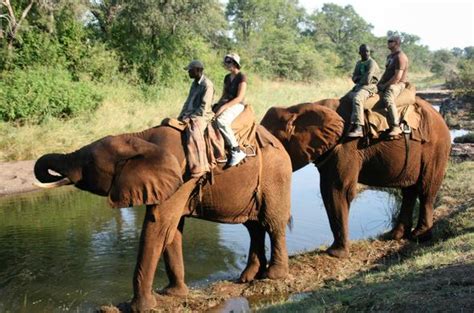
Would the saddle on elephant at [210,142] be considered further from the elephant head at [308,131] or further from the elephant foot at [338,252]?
the elephant foot at [338,252]

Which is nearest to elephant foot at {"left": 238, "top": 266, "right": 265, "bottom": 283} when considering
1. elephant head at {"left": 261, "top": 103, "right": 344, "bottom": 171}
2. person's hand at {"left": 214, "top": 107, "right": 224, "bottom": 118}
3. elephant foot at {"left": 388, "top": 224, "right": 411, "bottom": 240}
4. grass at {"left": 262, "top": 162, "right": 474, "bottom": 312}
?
grass at {"left": 262, "top": 162, "right": 474, "bottom": 312}

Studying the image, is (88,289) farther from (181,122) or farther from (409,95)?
(409,95)

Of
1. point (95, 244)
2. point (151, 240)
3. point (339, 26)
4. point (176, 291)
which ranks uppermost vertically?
point (339, 26)

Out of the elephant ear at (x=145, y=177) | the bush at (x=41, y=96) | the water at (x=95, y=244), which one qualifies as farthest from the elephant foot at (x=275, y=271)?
the bush at (x=41, y=96)

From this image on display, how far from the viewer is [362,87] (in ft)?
29.3

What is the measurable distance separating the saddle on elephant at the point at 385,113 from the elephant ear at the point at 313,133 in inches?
20.9

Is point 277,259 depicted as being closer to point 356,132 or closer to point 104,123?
point 356,132

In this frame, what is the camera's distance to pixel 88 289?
8.05 meters

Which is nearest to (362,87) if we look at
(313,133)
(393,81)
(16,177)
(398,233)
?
(393,81)

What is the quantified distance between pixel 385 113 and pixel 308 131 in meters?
1.49

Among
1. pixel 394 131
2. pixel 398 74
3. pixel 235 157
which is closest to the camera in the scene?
pixel 235 157

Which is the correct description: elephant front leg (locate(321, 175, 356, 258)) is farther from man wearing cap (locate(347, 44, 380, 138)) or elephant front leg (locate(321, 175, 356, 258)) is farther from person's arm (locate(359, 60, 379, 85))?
person's arm (locate(359, 60, 379, 85))

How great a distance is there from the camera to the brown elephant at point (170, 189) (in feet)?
20.2

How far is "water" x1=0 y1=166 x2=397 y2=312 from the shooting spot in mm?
7965
